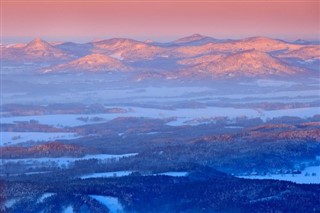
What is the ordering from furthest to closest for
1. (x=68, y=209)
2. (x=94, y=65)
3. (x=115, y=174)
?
(x=94, y=65)
(x=115, y=174)
(x=68, y=209)

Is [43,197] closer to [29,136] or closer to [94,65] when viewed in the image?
[29,136]

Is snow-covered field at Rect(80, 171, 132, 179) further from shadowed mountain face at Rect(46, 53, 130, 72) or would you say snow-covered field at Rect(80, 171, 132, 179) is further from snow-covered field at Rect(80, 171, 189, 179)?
shadowed mountain face at Rect(46, 53, 130, 72)

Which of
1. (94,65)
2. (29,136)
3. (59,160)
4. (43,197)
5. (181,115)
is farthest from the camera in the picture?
(94,65)

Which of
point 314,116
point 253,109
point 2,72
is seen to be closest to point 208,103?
point 253,109

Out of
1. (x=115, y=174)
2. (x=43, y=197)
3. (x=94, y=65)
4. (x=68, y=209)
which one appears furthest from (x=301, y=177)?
(x=94, y=65)

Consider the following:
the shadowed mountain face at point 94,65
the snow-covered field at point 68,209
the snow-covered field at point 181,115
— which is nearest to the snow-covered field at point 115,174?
the snow-covered field at point 68,209

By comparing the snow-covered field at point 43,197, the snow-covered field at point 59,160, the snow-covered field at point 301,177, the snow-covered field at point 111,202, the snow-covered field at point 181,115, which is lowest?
the snow-covered field at point 181,115

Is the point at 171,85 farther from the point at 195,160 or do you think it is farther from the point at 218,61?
the point at 195,160

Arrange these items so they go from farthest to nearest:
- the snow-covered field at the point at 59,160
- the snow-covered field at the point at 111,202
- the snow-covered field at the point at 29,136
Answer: the snow-covered field at the point at 29,136
the snow-covered field at the point at 59,160
the snow-covered field at the point at 111,202

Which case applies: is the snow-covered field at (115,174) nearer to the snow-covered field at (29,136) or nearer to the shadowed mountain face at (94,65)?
the snow-covered field at (29,136)
